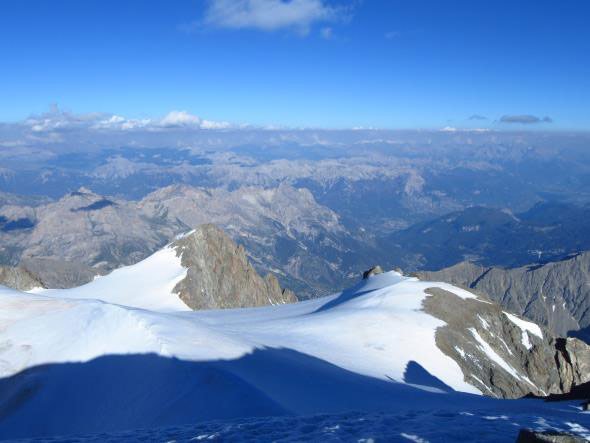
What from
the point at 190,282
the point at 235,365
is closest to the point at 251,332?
the point at 235,365

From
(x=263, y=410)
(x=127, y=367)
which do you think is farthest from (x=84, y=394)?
(x=263, y=410)

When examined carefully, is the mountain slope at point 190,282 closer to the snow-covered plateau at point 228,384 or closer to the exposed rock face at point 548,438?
the snow-covered plateau at point 228,384

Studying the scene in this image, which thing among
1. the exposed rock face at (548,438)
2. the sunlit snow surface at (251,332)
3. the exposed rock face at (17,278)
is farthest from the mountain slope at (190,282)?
the exposed rock face at (548,438)

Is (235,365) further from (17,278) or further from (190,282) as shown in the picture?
(17,278)

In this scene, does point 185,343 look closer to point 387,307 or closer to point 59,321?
point 59,321

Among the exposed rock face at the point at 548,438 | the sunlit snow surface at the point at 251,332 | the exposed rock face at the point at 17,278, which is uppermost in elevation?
the exposed rock face at the point at 548,438

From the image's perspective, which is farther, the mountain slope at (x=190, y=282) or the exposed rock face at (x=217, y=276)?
the exposed rock face at (x=217, y=276)
